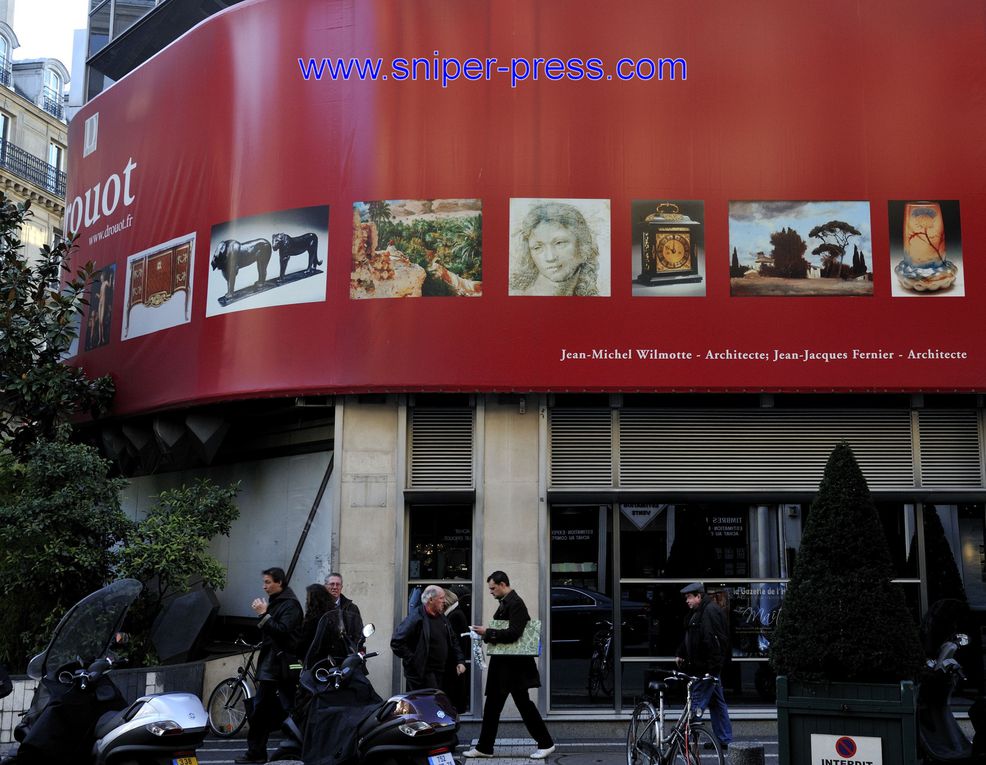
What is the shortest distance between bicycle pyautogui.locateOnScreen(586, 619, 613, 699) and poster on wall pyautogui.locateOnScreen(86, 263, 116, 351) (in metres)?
9.39

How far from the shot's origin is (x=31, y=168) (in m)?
44.3

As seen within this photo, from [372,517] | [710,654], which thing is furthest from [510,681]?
[372,517]

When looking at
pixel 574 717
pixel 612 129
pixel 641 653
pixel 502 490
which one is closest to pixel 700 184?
pixel 612 129

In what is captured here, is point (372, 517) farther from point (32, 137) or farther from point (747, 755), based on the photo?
point (32, 137)

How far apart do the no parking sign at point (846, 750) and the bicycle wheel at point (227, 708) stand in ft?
24.1

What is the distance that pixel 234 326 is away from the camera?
50.2 ft

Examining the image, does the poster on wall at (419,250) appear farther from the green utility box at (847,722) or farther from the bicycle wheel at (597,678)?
the green utility box at (847,722)

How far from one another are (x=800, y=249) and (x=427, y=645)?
7197mm

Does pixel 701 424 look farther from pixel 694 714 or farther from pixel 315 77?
pixel 315 77

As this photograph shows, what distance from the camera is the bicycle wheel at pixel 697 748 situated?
931 cm

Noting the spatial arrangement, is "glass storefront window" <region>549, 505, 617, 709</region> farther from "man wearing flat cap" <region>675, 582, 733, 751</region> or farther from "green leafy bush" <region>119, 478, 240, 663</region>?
"green leafy bush" <region>119, 478, 240, 663</region>

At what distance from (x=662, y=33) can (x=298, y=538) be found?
8.53m

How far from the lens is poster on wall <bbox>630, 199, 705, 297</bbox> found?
47.1 feet

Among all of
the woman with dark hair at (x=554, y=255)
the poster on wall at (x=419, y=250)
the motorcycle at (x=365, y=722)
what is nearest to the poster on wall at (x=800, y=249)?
the woman with dark hair at (x=554, y=255)
